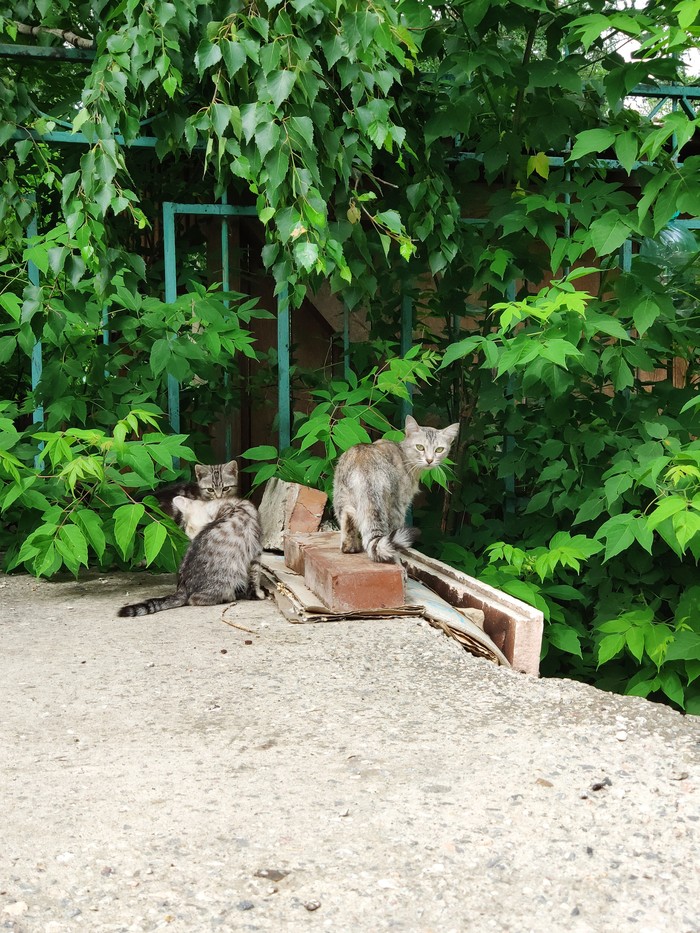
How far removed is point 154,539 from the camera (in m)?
4.22

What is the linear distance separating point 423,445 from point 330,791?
2.60 meters

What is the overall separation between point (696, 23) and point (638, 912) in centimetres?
362

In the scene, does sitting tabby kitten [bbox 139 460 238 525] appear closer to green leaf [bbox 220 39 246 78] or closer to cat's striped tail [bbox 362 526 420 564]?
cat's striped tail [bbox 362 526 420 564]

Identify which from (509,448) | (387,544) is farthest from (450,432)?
(387,544)

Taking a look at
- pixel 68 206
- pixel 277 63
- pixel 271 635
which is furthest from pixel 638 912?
pixel 68 206

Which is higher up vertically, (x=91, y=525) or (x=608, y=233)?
(x=608, y=233)

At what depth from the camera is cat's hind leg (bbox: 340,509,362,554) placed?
14.4ft

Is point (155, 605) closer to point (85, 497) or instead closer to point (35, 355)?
point (85, 497)

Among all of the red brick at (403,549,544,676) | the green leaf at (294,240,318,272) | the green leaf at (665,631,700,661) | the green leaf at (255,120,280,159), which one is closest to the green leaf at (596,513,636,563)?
the red brick at (403,549,544,676)

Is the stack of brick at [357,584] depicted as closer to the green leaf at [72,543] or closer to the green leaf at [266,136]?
the green leaf at [72,543]

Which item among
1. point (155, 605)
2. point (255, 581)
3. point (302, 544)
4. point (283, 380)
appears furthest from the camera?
point (283, 380)

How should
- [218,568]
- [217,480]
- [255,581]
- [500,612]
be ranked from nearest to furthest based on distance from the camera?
[500,612] → [218,568] → [255,581] → [217,480]

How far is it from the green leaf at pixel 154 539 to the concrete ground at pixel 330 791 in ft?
1.49

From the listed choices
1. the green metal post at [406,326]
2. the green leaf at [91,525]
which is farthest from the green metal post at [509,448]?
the green leaf at [91,525]
